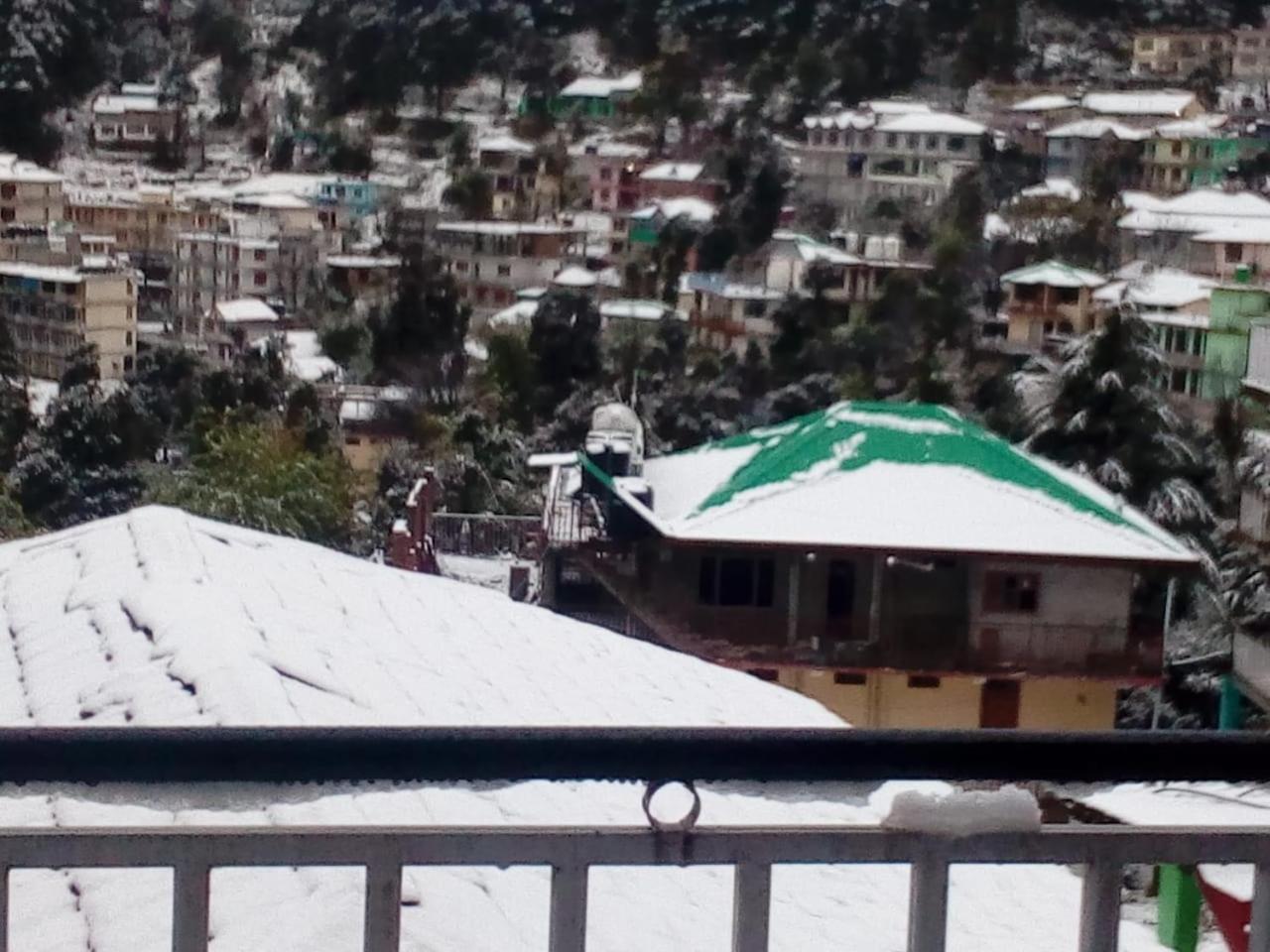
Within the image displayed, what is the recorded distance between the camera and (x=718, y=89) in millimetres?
10664

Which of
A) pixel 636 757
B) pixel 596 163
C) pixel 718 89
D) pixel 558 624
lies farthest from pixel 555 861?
pixel 718 89

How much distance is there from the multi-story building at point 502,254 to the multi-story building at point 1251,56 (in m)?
3.84

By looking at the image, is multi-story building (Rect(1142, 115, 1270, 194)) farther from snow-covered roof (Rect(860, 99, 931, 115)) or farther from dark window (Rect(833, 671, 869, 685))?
dark window (Rect(833, 671, 869, 685))

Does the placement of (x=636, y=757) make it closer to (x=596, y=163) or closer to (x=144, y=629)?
(x=144, y=629)

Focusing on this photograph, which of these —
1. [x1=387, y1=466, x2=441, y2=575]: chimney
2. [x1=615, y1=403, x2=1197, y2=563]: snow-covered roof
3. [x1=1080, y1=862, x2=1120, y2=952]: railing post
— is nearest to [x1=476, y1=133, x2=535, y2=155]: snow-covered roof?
[x1=387, y1=466, x2=441, y2=575]: chimney

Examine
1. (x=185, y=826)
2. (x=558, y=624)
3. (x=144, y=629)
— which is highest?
(x=185, y=826)

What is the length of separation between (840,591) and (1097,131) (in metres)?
6.52

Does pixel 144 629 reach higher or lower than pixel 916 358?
higher

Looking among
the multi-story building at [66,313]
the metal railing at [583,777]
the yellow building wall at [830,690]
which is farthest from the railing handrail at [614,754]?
the multi-story building at [66,313]

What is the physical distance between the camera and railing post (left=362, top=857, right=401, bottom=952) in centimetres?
44

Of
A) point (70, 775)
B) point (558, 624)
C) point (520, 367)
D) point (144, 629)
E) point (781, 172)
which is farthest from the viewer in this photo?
point (781, 172)

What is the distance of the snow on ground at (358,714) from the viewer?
0.57 metres

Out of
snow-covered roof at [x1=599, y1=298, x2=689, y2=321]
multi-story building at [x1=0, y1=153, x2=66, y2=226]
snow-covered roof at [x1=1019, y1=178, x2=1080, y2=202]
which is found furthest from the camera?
snow-covered roof at [x1=1019, y1=178, x2=1080, y2=202]

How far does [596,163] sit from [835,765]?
32.2 ft
